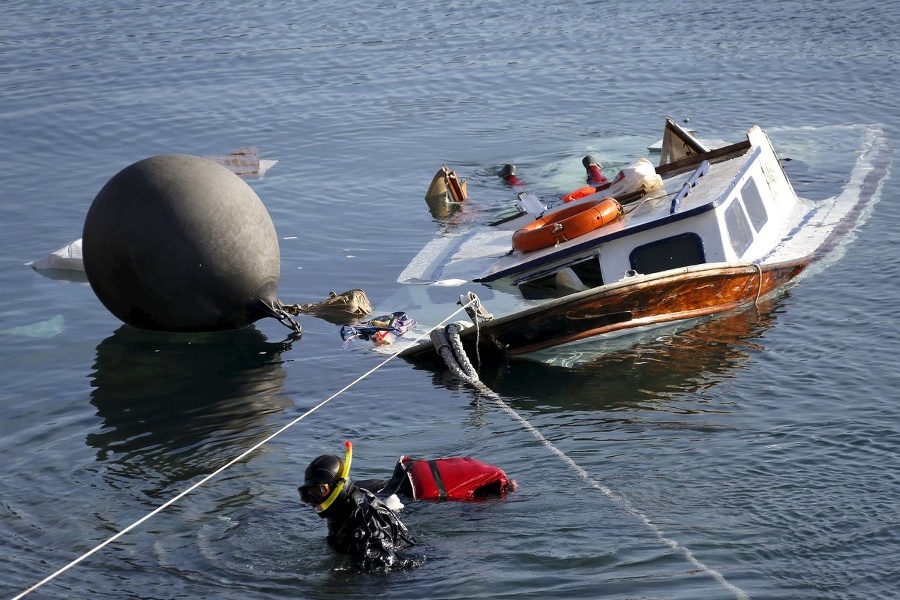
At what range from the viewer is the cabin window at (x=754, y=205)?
51.0 feet

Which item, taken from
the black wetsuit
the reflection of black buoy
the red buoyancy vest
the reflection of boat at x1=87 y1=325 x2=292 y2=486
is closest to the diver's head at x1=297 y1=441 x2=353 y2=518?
the black wetsuit

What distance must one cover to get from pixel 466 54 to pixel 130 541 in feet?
72.0

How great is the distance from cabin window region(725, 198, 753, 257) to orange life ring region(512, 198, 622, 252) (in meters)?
1.41

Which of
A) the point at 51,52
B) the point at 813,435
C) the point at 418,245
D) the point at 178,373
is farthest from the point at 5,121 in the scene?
the point at 813,435

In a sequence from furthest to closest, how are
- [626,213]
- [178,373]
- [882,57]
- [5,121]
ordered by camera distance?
[882,57] → [5,121] → [626,213] → [178,373]

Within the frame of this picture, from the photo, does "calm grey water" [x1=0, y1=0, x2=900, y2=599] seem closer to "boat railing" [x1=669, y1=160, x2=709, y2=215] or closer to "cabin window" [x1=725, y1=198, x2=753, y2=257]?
"cabin window" [x1=725, y1=198, x2=753, y2=257]

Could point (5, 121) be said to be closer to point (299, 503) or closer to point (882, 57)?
point (299, 503)

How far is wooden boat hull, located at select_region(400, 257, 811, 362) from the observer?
43.0ft

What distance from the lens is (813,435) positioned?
11.2 metres

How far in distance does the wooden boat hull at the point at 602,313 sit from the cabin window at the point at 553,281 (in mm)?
942

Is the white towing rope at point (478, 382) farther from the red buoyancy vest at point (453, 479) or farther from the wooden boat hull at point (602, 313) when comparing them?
the red buoyancy vest at point (453, 479)

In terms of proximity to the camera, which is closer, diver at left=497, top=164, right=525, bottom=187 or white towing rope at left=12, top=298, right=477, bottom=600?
white towing rope at left=12, top=298, right=477, bottom=600

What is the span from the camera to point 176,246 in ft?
42.5

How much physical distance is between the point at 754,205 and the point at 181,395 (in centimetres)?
809
